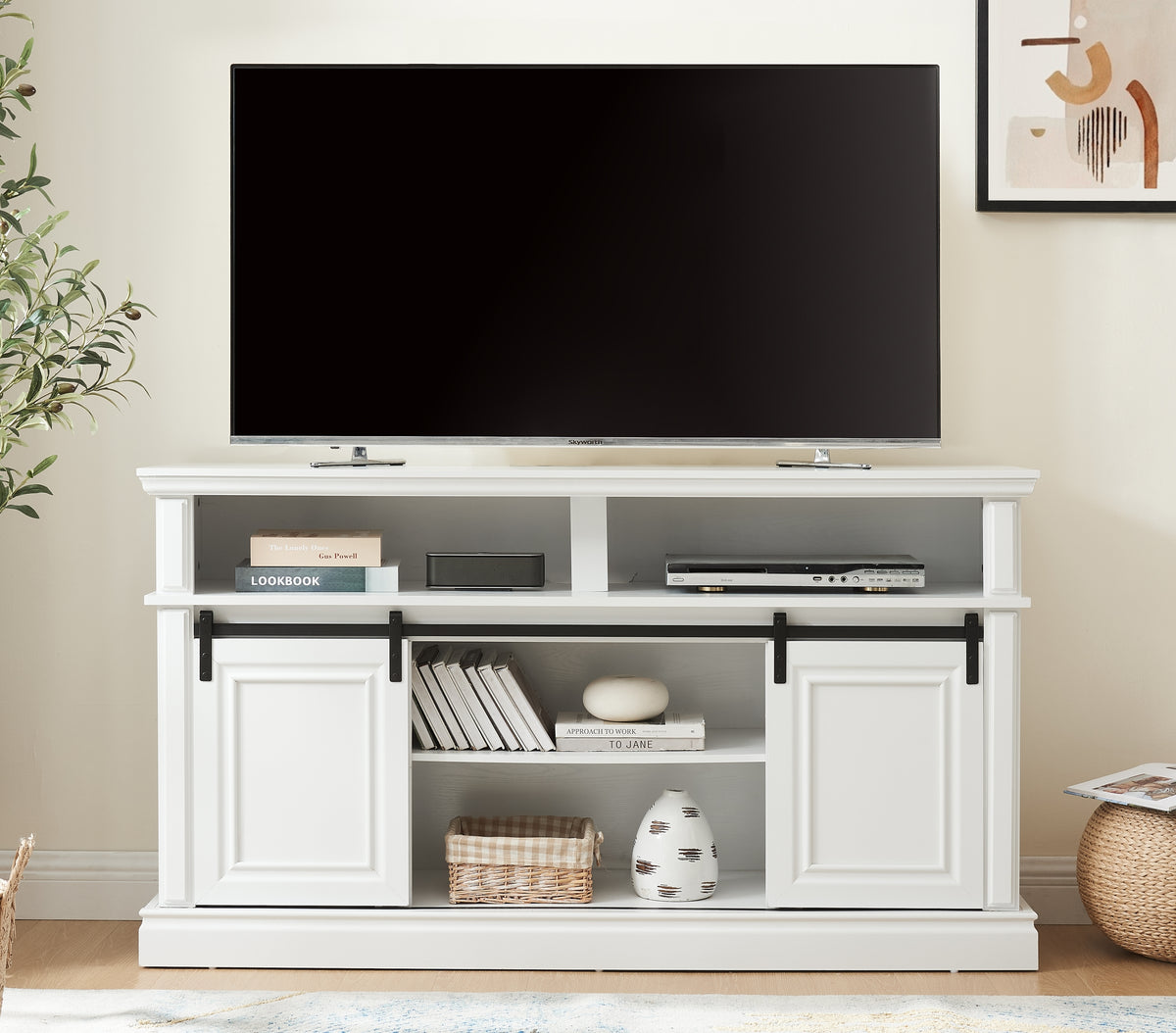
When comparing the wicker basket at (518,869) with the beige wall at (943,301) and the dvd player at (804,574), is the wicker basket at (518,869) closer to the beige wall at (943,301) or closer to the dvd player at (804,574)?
the dvd player at (804,574)

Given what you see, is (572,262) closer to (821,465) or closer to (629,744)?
(821,465)

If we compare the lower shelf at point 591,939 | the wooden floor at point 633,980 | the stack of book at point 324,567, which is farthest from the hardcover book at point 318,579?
the wooden floor at point 633,980

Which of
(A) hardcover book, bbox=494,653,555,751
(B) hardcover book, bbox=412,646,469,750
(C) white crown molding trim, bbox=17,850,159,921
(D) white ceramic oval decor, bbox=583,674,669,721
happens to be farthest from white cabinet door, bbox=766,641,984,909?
(C) white crown molding trim, bbox=17,850,159,921

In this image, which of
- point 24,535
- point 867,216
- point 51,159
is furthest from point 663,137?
point 24,535

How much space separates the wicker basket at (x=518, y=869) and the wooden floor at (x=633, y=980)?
0.15 m

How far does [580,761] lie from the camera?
2326 mm

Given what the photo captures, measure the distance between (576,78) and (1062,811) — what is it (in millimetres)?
1978

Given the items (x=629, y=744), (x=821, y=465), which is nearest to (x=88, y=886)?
(x=629, y=744)

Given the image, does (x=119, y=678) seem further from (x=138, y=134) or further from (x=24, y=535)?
(x=138, y=134)

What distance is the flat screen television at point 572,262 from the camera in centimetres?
236

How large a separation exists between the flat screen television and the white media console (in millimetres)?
186

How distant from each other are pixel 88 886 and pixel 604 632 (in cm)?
140

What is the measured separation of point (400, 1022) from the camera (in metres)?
2.06

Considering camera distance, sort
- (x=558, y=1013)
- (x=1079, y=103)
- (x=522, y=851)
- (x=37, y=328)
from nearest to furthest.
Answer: (x=558, y=1013), (x=37, y=328), (x=522, y=851), (x=1079, y=103)
